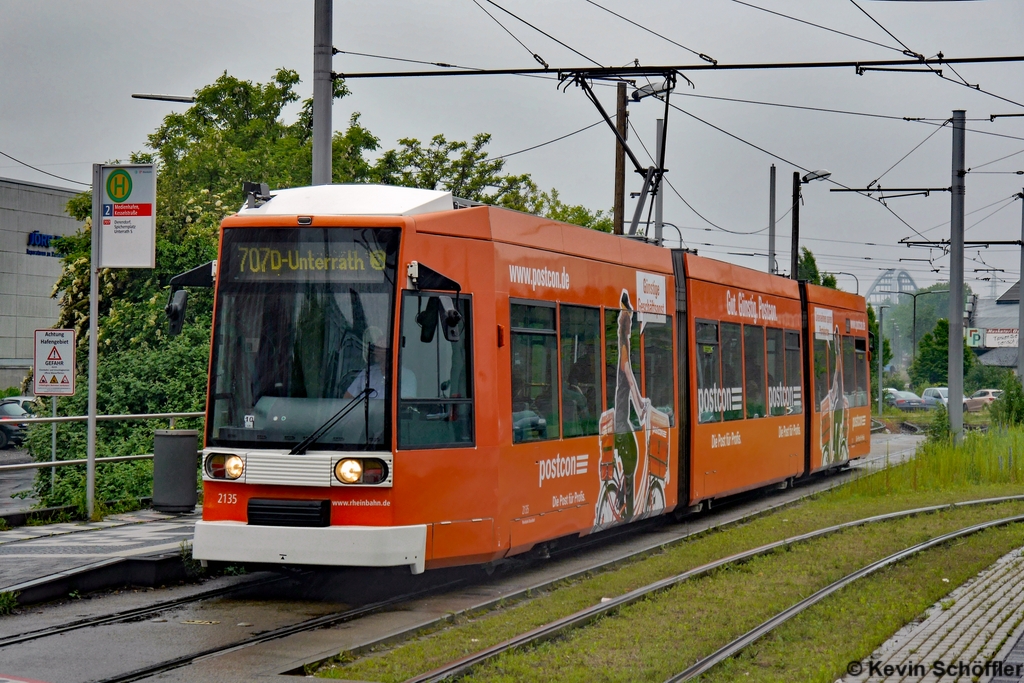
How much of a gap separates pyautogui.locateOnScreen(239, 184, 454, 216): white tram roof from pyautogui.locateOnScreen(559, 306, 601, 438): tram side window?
85.2 inches

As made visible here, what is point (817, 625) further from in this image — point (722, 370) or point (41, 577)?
point (722, 370)

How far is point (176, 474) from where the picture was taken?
45.2ft

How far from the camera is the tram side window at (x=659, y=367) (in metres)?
14.0

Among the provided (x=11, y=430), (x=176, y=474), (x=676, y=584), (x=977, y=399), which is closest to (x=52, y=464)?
(x=176, y=474)

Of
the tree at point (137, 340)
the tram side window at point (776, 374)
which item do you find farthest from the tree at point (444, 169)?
the tram side window at point (776, 374)

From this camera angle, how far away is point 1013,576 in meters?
10.9

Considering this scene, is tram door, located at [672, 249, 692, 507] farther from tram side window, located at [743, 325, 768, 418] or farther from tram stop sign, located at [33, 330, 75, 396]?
tram stop sign, located at [33, 330, 75, 396]

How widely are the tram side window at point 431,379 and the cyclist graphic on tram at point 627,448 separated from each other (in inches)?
111

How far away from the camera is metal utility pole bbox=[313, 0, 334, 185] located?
43.5 ft

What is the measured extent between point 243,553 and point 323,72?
19.9ft

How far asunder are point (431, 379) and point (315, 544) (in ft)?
5.11

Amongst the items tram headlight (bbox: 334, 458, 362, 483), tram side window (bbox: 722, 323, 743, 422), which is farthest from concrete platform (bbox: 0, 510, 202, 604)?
tram side window (bbox: 722, 323, 743, 422)

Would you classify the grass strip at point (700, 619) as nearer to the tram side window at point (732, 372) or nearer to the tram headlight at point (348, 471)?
the tram headlight at point (348, 471)

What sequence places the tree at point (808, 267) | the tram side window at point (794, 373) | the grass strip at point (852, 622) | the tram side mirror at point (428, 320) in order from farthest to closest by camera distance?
the tree at point (808, 267), the tram side window at point (794, 373), the tram side mirror at point (428, 320), the grass strip at point (852, 622)
